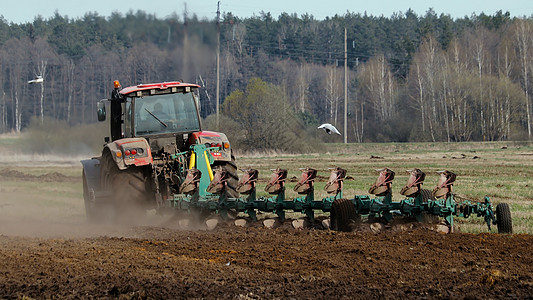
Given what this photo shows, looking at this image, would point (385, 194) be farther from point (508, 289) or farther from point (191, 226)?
point (508, 289)

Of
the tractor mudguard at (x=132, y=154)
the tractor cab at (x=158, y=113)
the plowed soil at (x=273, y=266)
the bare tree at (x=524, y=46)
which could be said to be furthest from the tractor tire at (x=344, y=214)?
Result: the bare tree at (x=524, y=46)

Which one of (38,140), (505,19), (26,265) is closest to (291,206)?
(26,265)

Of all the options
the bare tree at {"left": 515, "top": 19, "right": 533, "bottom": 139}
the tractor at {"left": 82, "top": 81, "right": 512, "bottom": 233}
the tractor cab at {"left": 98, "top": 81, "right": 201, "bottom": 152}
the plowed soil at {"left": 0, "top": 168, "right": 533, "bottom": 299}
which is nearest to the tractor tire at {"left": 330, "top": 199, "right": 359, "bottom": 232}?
the plowed soil at {"left": 0, "top": 168, "right": 533, "bottom": 299}

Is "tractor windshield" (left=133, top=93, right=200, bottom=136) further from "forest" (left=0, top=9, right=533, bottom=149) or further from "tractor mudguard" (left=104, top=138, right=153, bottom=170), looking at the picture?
"forest" (left=0, top=9, right=533, bottom=149)

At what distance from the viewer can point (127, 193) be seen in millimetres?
11750

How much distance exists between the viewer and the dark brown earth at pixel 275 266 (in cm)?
592

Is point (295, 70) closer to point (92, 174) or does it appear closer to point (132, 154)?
point (92, 174)

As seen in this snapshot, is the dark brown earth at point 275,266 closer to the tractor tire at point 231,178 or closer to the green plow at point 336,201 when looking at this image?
the green plow at point 336,201

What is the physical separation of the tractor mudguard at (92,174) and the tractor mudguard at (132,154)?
5.56ft

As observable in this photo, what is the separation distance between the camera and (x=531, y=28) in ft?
211

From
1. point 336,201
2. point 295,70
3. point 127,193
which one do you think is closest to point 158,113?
point 127,193

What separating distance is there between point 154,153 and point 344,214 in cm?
389

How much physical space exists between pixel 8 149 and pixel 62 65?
33.1ft

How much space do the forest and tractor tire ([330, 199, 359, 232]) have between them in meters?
7.83
